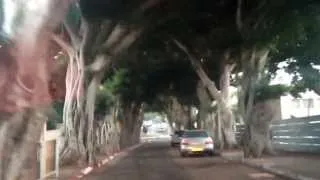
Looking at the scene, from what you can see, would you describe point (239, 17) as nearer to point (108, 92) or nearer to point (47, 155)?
point (47, 155)

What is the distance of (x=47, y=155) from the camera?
64.4ft

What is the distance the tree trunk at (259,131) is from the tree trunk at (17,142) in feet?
75.1

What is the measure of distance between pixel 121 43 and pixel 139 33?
39.8 inches

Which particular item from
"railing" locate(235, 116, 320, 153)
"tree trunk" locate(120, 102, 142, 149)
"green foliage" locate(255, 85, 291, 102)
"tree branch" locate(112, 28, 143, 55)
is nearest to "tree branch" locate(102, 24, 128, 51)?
"tree branch" locate(112, 28, 143, 55)

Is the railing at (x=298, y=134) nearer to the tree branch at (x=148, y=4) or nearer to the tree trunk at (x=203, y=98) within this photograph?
the tree trunk at (x=203, y=98)

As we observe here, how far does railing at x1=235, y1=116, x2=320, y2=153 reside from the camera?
31509 mm

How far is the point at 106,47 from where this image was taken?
27.8 metres

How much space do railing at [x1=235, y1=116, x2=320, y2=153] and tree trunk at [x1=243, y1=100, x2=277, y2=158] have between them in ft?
3.96

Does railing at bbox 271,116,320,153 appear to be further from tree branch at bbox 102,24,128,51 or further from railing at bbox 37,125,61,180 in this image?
railing at bbox 37,125,61,180

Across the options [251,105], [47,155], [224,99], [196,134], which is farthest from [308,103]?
[47,155]

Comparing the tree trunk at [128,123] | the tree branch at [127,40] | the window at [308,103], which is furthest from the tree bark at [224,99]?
the window at [308,103]

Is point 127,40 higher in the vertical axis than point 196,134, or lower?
higher

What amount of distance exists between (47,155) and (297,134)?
1911 centimetres

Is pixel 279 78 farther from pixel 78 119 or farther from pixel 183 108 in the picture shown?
pixel 183 108
